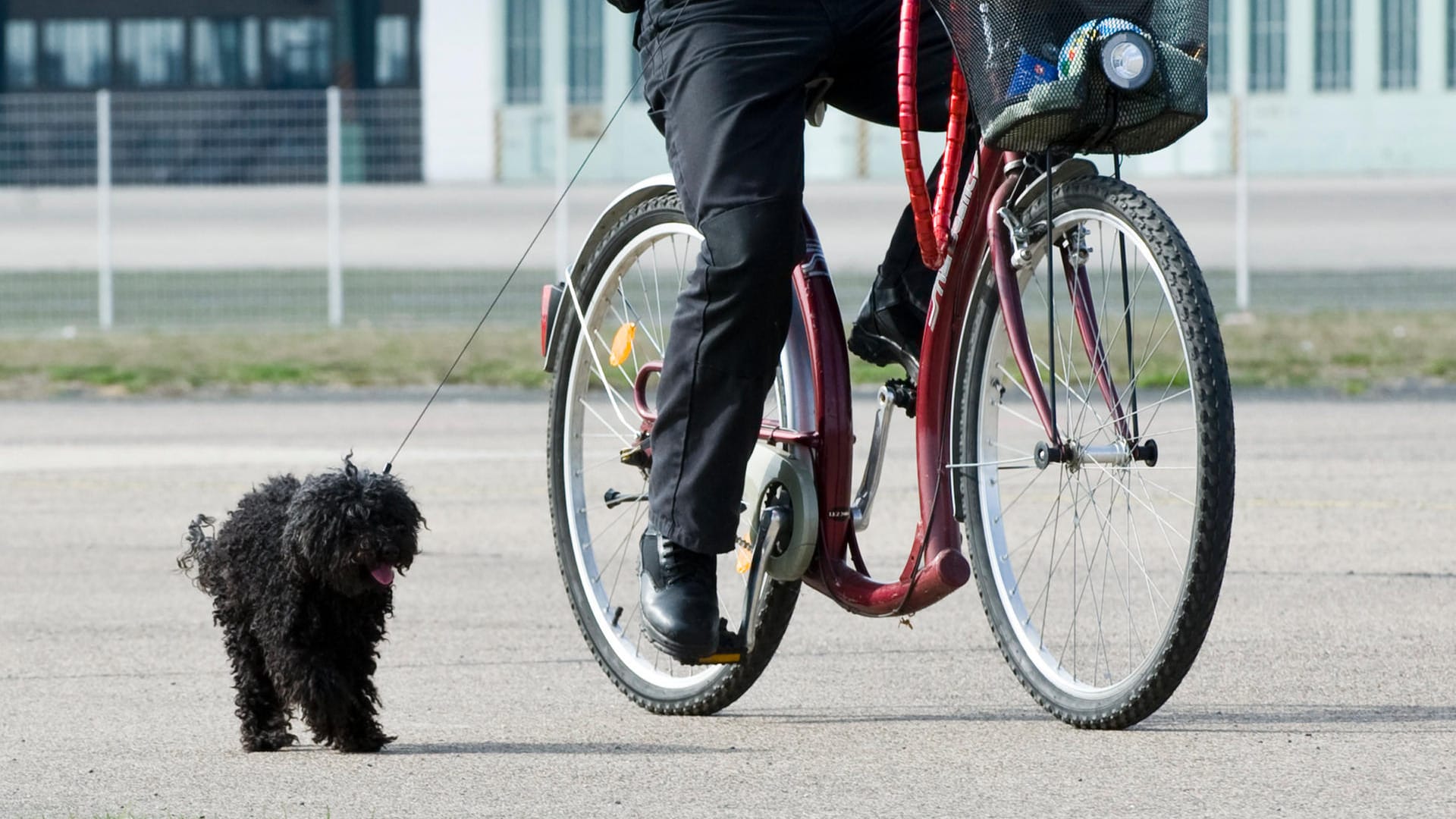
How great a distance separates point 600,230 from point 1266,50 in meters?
36.0

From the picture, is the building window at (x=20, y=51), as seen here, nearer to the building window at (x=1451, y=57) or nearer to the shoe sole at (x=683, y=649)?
the building window at (x=1451, y=57)

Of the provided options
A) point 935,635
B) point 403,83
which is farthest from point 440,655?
point 403,83

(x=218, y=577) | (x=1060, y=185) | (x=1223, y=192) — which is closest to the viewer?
(x=1060, y=185)

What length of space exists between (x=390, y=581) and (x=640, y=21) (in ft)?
3.85

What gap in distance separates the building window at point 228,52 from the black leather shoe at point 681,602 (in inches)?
1705

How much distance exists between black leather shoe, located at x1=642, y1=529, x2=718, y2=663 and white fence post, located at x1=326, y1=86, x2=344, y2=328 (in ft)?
50.4

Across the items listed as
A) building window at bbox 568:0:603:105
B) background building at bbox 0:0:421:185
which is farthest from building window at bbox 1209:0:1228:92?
background building at bbox 0:0:421:185

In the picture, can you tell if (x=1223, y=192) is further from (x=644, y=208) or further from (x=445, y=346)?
(x=644, y=208)

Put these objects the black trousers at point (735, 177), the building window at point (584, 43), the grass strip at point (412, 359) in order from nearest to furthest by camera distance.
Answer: the black trousers at point (735, 177)
the grass strip at point (412, 359)
the building window at point (584, 43)

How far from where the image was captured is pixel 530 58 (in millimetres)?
40562

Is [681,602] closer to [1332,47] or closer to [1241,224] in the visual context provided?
[1241,224]

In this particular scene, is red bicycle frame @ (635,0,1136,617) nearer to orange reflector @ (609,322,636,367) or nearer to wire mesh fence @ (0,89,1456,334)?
orange reflector @ (609,322,636,367)

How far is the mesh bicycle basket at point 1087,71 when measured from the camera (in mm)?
3654

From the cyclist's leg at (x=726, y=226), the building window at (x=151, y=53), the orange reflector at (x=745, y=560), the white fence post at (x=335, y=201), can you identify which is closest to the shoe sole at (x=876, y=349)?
the cyclist's leg at (x=726, y=226)
